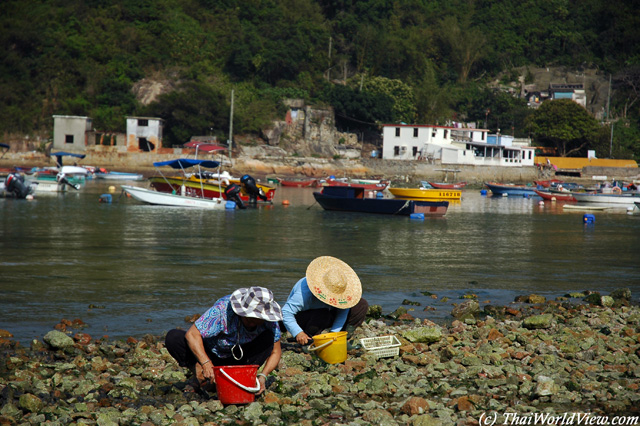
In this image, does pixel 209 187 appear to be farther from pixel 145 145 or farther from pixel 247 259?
pixel 145 145

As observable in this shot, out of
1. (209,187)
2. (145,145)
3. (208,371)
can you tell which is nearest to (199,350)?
(208,371)

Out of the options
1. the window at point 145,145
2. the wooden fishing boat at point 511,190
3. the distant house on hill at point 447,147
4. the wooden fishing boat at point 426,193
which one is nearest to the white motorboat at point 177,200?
the wooden fishing boat at point 426,193

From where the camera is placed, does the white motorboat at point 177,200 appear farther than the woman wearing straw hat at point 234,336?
Yes

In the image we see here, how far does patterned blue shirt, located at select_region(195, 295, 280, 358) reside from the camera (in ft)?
19.4

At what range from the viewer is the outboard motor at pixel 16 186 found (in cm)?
3509

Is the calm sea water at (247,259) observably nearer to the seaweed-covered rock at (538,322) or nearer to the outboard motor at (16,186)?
the seaweed-covered rock at (538,322)

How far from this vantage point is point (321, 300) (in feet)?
23.0

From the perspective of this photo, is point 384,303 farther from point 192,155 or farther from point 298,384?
point 192,155

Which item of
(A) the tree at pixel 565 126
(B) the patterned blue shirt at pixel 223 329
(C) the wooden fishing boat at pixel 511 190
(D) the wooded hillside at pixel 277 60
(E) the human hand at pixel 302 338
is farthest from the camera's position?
(A) the tree at pixel 565 126

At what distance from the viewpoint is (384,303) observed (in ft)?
38.2

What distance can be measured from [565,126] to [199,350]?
82.7 meters

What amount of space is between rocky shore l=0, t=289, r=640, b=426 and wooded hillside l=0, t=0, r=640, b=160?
6234cm

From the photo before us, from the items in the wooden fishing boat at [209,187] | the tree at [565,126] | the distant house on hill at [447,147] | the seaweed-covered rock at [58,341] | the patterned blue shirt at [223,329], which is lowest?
the seaweed-covered rock at [58,341]

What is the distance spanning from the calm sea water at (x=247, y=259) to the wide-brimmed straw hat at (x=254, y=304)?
164 inches
